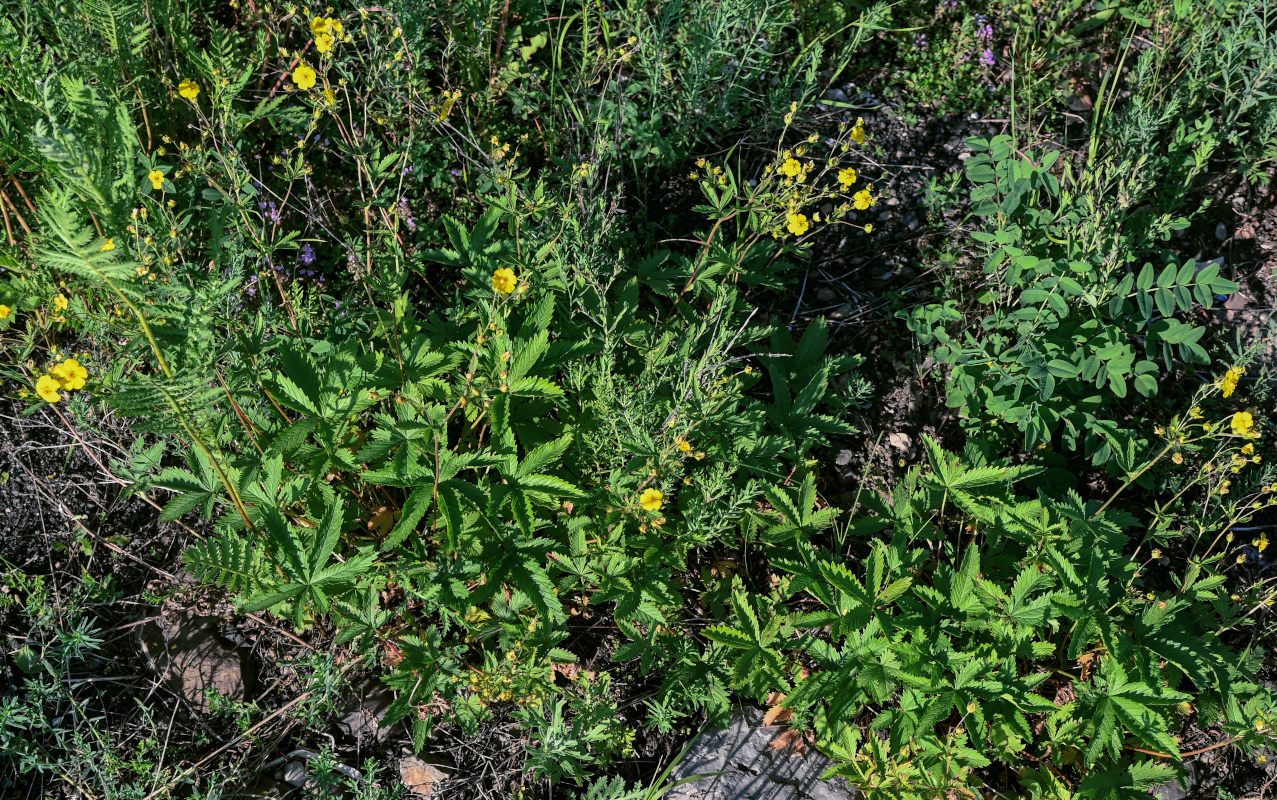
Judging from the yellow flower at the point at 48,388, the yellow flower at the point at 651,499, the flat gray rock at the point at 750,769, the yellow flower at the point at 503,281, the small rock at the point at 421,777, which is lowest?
the small rock at the point at 421,777

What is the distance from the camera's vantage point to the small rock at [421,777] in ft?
8.38

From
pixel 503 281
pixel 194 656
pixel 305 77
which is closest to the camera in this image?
pixel 503 281

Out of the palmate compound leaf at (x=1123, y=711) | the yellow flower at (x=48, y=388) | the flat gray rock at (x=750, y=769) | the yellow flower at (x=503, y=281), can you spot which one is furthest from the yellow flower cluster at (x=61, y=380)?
the palmate compound leaf at (x=1123, y=711)

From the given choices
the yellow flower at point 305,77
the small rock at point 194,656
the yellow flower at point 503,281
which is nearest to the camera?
the yellow flower at point 503,281

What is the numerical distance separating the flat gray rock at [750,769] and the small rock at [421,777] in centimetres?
72

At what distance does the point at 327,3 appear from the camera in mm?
3557

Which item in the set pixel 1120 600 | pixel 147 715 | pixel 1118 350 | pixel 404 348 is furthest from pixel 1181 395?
pixel 147 715

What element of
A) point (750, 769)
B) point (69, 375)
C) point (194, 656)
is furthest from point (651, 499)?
point (194, 656)

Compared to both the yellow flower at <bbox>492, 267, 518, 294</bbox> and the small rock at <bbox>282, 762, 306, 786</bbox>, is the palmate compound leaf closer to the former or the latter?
the yellow flower at <bbox>492, 267, 518, 294</bbox>

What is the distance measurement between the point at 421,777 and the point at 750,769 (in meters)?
1.03

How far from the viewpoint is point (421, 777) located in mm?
2564

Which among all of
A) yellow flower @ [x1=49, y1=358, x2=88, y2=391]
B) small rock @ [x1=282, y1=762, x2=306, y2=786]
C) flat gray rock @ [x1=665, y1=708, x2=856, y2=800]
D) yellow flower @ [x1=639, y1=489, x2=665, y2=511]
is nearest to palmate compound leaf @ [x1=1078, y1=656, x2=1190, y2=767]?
flat gray rock @ [x1=665, y1=708, x2=856, y2=800]

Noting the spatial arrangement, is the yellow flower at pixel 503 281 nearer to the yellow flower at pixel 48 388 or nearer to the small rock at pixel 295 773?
the yellow flower at pixel 48 388

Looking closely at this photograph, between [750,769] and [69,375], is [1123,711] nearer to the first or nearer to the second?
[750,769]
